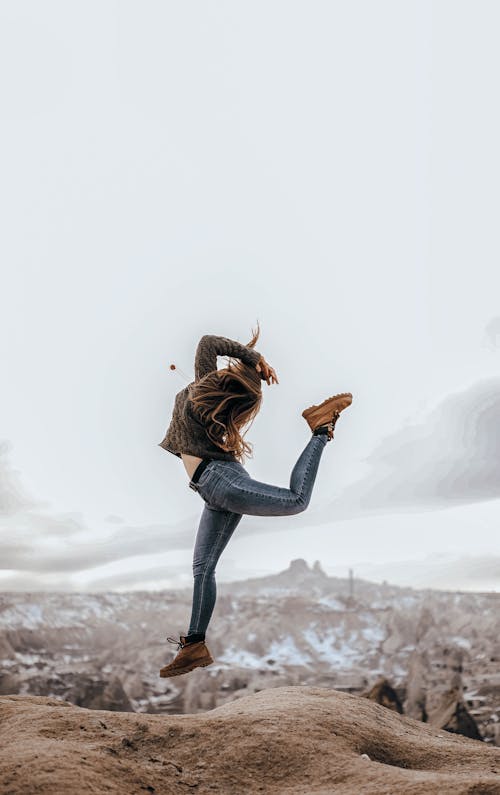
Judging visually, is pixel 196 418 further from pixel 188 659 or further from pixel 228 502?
pixel 188 659

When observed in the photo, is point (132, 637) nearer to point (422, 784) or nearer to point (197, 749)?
point (197, 749)

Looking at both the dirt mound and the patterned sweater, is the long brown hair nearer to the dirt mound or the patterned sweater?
the patterned sweater

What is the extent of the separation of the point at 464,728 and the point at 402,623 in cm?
172

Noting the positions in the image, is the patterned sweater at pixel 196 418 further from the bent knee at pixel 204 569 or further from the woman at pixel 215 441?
the bent knee at pixel 204 569

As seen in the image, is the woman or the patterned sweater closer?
the woman

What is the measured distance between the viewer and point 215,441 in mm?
3914

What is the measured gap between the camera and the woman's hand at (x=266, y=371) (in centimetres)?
391

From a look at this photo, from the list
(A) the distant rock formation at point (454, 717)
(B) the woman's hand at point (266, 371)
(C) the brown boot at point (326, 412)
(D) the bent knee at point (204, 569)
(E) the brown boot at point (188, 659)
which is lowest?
(A) the distant rock formation at point (454, 717)

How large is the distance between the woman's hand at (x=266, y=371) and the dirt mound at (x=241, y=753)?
1.84 m

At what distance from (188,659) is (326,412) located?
1.41 meters

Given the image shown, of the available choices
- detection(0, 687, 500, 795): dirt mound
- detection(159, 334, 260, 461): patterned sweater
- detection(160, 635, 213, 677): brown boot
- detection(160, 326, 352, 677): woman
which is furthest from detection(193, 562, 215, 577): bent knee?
detection(0, 687, 500, 795): dirt mound

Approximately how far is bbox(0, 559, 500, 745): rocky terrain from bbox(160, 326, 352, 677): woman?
15.8 feet

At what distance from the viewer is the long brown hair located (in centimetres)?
392

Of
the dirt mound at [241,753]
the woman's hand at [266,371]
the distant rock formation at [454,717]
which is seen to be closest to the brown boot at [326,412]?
the woman's hand at [266,371]
